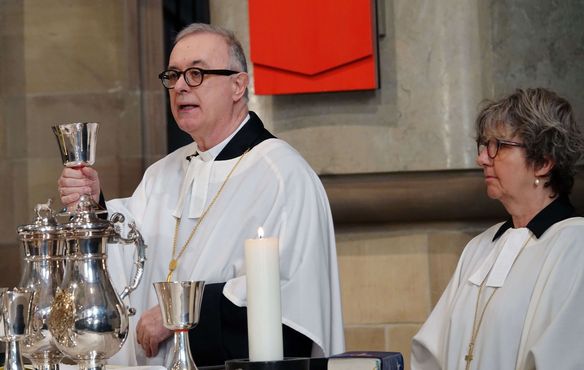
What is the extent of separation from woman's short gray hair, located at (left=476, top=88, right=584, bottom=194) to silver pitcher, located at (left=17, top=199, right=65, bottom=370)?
2.00m

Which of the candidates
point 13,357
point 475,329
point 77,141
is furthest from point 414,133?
point 13,357

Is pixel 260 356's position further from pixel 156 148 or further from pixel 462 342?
pixel 156 148

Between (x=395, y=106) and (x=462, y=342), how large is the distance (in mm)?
2273

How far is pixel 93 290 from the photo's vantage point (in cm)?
221

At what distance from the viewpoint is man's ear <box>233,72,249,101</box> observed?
4.07 meters

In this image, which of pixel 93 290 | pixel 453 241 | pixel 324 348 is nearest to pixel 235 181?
pixel 324 348

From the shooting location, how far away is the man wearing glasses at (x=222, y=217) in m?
3.61

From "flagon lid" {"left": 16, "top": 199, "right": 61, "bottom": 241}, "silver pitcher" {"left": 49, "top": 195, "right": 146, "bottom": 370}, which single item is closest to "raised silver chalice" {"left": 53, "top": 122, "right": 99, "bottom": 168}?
"flagon lid" {"left": 16, "top": 199, "right": 61, "bottom": 241}

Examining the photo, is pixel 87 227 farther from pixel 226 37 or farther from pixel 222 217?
pixel 226 37

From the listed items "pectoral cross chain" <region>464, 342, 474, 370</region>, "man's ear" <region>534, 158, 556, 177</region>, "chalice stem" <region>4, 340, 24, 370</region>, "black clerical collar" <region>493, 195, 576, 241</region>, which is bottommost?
"pectoral cross chain" <region>464, 342, 474, 370</region>

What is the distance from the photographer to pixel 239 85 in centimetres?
409

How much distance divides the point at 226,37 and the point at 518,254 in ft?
4.16

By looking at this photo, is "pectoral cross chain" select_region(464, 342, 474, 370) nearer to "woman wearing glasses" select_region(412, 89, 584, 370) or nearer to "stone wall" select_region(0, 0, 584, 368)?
"woman wearing glasses" select_region(412, 89, 584, 370)

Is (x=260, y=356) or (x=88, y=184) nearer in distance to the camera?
(x=260, y=356)
